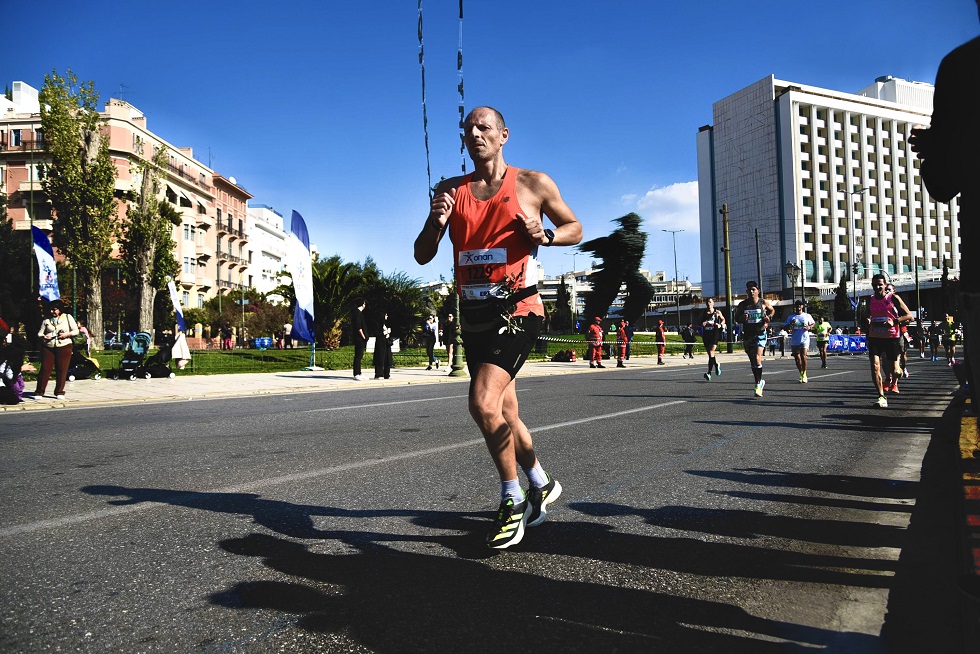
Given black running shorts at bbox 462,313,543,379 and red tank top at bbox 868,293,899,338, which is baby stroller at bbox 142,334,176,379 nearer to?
red tank top at bbox 868,293,899,338

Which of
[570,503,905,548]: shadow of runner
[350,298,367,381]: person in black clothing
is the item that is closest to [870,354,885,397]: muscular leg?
[570,503,905,548]: shadow of runner

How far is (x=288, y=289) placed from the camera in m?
39.6

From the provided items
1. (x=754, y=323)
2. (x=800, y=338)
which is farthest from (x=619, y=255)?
(x=800, y=338)

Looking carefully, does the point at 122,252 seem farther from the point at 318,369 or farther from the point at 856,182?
the point at 856,182

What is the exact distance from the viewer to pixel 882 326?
9.55 meters

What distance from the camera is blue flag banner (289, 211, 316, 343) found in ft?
61.9

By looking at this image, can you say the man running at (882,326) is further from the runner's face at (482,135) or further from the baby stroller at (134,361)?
the baby stroller at (134,361)

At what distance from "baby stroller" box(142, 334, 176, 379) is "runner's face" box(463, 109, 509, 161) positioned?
657 inches

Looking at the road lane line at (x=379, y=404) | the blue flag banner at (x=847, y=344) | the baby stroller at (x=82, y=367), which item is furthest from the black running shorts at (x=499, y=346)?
the blue flag banner at (x=847, y=344)

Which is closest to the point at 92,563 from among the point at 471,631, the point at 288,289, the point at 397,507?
the point at 397,507

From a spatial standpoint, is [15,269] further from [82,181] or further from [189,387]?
[189,387]

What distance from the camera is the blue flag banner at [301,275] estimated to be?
18.9m

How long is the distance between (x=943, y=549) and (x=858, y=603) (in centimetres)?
87

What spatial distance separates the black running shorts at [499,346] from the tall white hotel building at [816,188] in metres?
94.6
